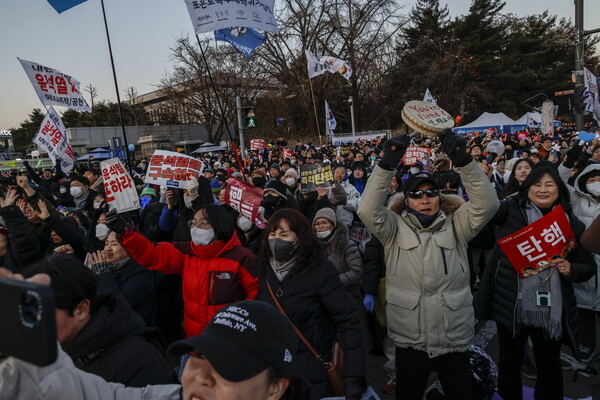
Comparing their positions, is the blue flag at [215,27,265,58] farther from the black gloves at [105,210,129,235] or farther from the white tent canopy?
the white tent canopy

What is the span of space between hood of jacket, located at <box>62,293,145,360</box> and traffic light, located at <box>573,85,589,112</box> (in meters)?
12.7

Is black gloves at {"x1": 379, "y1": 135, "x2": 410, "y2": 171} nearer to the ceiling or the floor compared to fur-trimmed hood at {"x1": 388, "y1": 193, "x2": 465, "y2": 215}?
nearer to the ceiling

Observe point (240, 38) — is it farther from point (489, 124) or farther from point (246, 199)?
point (489, 124)

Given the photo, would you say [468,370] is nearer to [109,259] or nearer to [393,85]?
[109,259]

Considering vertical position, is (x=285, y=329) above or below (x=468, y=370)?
above

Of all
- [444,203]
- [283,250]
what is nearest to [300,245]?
[283,250]

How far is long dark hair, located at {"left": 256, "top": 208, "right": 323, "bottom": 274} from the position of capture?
2.47m

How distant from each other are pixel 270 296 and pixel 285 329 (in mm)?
1200

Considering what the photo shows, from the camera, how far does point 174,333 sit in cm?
426

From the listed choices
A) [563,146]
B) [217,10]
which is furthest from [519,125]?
[217,10]

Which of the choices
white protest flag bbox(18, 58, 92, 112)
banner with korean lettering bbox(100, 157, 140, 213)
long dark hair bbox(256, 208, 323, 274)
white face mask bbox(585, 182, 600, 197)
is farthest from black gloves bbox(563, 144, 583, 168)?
white protest flag bbox(18, 58, 92, 112)

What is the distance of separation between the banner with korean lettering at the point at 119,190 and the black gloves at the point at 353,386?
235cm

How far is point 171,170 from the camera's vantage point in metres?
4.80

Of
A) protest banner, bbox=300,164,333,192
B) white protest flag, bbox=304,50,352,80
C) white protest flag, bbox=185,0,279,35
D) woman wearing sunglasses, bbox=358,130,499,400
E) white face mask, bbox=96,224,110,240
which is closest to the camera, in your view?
woman wearing sunglasses, bbox=358,130,499,400
